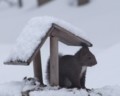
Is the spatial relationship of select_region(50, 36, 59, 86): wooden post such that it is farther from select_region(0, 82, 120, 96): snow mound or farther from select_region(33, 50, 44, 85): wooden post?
select_region(33, 50, 44, 85): wooden post

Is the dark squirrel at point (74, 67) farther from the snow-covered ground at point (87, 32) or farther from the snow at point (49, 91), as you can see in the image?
the snow-covered ground at point (87, 32)

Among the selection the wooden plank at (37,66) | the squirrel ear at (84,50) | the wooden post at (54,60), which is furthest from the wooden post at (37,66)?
the squirrel ear at (84,50)

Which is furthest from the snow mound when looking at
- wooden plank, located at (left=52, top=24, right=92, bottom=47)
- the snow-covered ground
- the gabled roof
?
wooden plank, located at (left=52, top=24, right=92, bottom=47)

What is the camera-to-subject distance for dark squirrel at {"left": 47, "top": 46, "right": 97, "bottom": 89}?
14.9 feet

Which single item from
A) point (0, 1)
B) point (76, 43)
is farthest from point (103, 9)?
point (76, 43)

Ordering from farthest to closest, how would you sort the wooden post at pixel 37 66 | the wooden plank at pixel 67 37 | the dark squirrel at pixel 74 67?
the wooden post at pixel 37 66, the dark squirrel at pixel 74 67, the wooden plank at pixel 67 37

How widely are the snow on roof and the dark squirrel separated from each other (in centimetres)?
20

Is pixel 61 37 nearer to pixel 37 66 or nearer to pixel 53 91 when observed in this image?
pixel 37 66

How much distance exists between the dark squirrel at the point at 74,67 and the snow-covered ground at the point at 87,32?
29 cm

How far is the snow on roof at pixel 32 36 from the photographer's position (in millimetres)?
4289

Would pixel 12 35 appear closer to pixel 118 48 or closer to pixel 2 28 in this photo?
pixel 2 28

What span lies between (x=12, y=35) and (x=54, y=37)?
1222 cm

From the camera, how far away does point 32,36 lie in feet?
14.5

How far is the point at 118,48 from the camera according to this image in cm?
879
